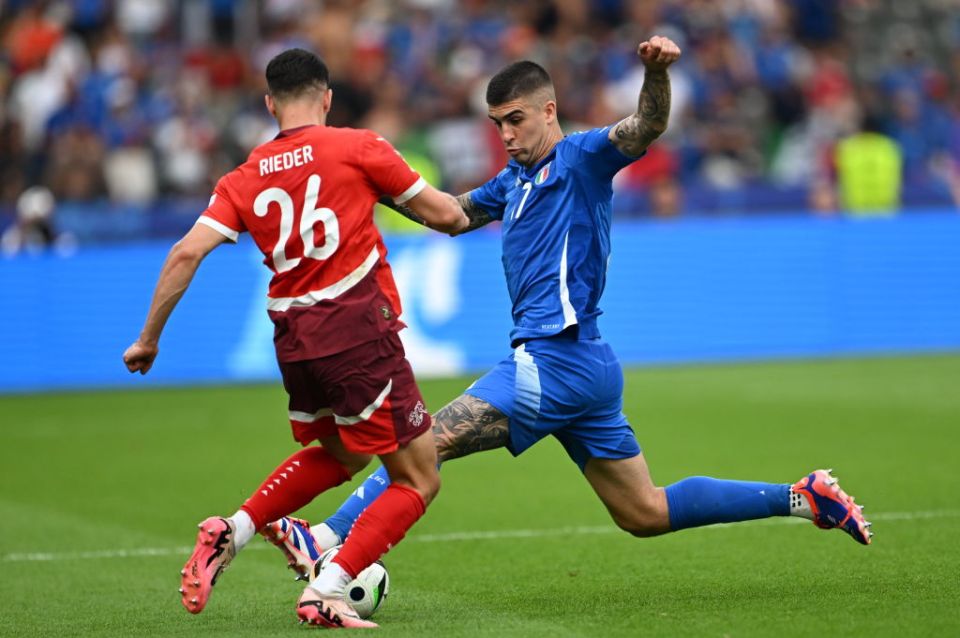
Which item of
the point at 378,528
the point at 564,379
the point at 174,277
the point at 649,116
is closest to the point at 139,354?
the point at 174,277

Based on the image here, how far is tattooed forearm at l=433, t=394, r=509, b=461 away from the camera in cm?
615

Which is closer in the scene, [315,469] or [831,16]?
[315,469]

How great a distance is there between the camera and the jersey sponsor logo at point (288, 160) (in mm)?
5758

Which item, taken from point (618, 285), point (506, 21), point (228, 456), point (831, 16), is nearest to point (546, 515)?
point (228, 456)

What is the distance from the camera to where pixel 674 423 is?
12.2 meters

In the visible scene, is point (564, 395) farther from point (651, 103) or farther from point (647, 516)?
point (651, 103)

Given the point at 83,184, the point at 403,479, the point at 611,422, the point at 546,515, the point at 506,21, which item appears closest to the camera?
the point at 403,479

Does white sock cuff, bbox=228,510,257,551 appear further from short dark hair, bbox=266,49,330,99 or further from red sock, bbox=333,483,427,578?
short dark hair, bbox=266,49,330,99

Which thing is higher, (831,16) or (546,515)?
(831,16)

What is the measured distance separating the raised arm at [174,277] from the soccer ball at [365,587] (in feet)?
3.67

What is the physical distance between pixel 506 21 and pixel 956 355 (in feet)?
27.5

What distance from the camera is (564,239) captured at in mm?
6273

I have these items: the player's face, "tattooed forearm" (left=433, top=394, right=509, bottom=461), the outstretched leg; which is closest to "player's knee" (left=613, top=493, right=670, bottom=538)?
the outstretched leg

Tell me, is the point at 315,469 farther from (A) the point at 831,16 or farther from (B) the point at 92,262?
(A) the point at 831,16
